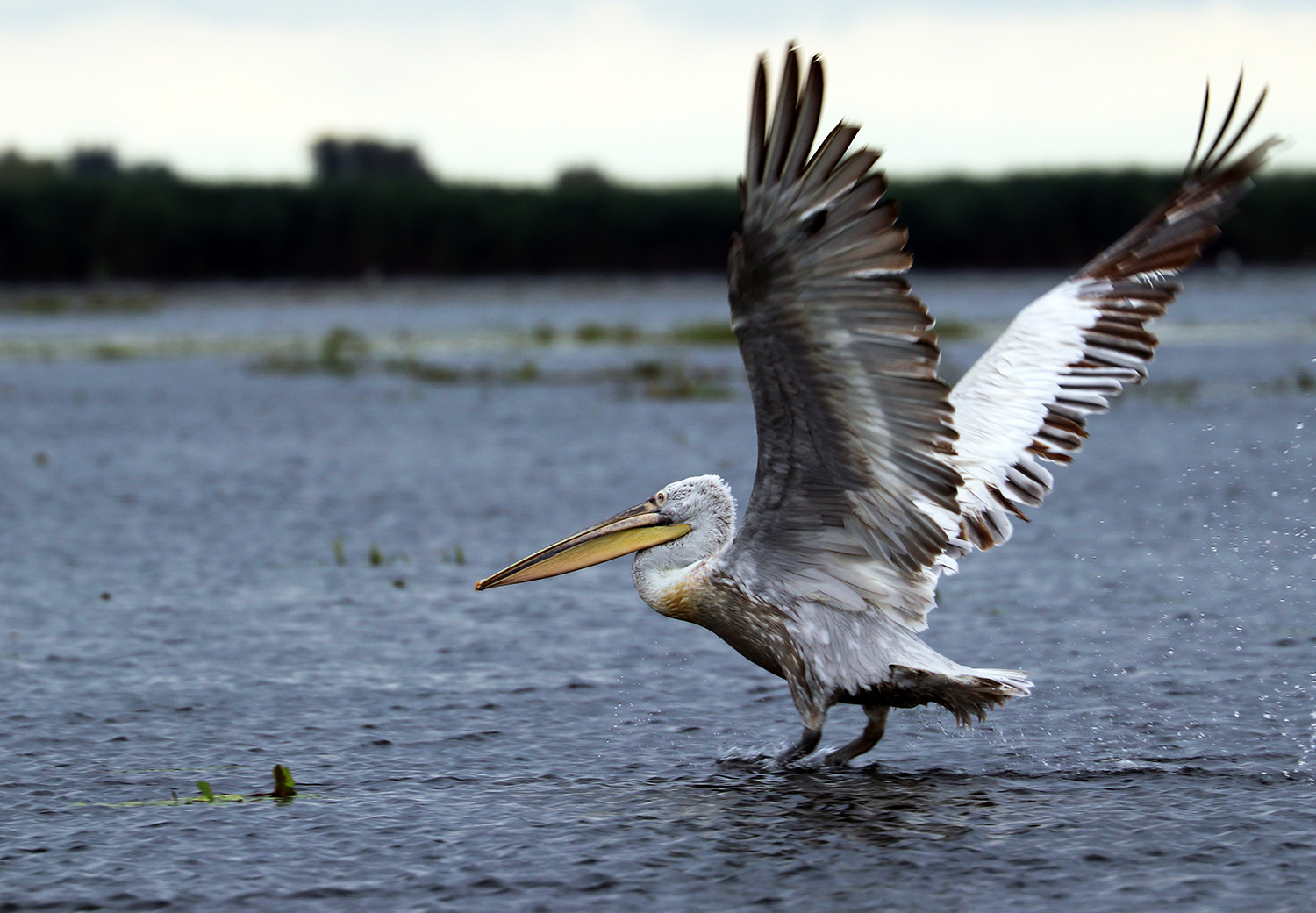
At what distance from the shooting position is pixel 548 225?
52.7 metres

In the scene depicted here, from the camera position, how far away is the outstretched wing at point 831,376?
16.0 feet

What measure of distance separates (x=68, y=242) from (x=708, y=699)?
45.0 metres

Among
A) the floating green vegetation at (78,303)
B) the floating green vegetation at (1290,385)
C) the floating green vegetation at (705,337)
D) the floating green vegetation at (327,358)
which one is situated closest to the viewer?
the floating green vegetation at (1290,385)

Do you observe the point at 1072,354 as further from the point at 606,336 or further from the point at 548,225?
the point at 548,225

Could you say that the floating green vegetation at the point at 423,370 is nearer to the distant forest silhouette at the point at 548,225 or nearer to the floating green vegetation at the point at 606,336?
the floating green vegetation at the point at 606,336

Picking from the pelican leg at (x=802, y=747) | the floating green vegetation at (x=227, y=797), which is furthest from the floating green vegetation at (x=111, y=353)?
the pelican leg at (x=802, y=747)

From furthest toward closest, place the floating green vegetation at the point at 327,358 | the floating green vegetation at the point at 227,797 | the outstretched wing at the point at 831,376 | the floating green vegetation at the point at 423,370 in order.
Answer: the floating green vegetation at the point at 327,358 → the floating green vegetation at the point at 423,370 → the floating green vegetation at the point at 227,797 → the outstretched wing at the point at 831,376

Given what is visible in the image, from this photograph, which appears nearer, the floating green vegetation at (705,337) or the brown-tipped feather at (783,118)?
the brown-tipped feather at (783,118)

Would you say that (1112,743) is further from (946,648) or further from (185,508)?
(185,508)

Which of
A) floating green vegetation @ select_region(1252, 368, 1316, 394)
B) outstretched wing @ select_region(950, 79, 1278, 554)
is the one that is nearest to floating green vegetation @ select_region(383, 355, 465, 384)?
floating green vegetation @ select_region(1252, 368, 1316, 394)

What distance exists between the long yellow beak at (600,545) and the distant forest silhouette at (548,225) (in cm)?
4516

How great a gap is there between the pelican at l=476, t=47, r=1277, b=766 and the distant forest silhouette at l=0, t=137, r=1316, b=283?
148 ft

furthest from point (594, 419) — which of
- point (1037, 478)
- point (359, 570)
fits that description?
point (1037, 478)

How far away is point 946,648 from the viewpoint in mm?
8055
